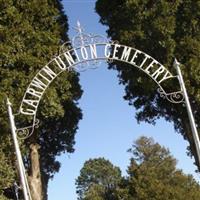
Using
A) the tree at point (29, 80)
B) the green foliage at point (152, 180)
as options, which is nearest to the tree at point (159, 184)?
the green foliage at point (152, 180)

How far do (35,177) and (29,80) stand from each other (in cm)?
334

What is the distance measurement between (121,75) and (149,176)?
82.8 ft

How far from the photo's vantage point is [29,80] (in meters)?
19.1

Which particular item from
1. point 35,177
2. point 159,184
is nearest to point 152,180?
point 159,184

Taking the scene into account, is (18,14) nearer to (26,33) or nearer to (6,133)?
(26,33)

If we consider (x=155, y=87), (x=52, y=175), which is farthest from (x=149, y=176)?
(x=155, y=87)

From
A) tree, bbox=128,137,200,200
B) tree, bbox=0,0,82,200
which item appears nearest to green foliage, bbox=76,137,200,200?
tree, bbox=128,137,200,200

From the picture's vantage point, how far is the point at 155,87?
64.2 feet

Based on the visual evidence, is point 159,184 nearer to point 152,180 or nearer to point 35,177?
point 152,180

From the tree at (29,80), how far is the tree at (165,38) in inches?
93.7

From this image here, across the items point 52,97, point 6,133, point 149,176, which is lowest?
point 6,133

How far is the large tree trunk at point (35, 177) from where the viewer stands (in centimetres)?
1931

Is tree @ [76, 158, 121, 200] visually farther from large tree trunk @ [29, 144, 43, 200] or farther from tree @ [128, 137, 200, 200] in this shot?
large tree trunk @ [29, 144, 43, 200]

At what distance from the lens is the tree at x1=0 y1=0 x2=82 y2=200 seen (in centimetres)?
1886
